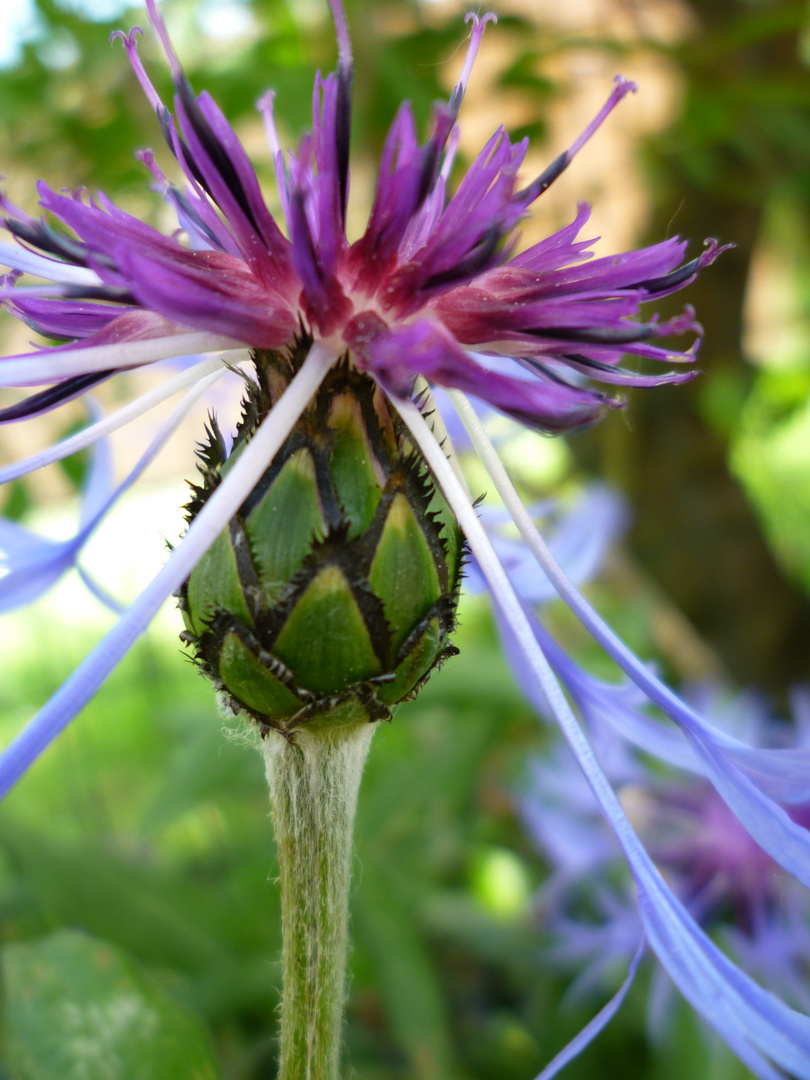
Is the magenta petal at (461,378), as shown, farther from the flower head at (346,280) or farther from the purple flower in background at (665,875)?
the purple flower in background at (665,875)

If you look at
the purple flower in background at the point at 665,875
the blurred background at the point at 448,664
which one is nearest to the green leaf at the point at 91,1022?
the blurred background at the point at 448,664

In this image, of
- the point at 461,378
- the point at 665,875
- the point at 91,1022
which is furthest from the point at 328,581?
the point at 665,875

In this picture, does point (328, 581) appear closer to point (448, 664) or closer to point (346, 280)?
point (346, 280)

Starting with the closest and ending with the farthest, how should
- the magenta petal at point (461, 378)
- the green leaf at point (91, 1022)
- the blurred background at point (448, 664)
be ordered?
the magenta petal at point (461, 378) → the green leaf at point (91, 1022) → the blurred background at point (448, 664)

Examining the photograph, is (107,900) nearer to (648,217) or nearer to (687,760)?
(687,760)

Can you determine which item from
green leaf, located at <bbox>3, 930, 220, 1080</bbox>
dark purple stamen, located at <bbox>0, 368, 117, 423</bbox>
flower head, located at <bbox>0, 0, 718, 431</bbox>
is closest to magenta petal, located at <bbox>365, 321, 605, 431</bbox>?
flower head, located at <bbox>0, 0, 718, 431</bbox>
